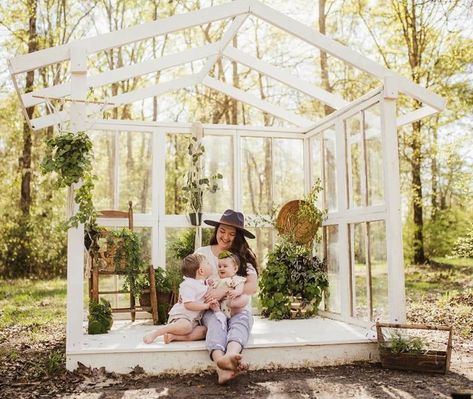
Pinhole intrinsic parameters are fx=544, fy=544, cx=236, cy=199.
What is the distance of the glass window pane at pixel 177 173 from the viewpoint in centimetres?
852

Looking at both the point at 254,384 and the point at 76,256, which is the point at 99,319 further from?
the point at 254,384

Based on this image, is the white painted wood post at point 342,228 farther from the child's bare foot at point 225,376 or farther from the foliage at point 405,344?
the child's bare foot at point 225,376

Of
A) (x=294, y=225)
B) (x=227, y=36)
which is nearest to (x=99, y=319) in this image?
(x=294, y=225)

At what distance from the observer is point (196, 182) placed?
7719 millimetres

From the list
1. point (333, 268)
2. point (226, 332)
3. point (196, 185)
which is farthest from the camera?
point (196, 185)

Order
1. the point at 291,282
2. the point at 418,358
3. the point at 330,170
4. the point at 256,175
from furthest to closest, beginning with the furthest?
1. the point at 256,175
2. the point at 330,170
3. the point at 291,282
4. the point at 418,358

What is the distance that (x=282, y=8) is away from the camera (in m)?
16.4

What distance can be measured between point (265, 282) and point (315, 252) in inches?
39.7

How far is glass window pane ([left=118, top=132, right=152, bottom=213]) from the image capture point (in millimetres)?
7723

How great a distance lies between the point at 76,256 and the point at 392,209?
10.4ft

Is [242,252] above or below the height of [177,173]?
below

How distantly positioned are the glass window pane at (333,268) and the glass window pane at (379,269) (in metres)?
1.05

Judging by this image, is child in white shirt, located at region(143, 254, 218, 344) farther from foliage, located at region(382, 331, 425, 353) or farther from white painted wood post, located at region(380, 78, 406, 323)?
white painted wood post, located at region(380, 78, 406, 323)

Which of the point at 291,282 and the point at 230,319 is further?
the point at 291,282
